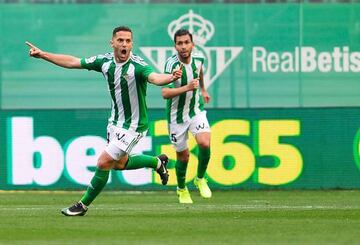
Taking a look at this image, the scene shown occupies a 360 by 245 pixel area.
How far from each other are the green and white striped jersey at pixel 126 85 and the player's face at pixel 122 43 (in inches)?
4.9

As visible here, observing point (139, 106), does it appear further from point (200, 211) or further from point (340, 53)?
point (340, 53)

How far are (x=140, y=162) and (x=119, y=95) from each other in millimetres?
1015

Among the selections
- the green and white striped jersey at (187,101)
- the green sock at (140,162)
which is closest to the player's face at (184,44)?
the green and white striped jersey at (187,101)

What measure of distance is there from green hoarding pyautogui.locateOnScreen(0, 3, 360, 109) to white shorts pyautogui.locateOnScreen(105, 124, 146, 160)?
5.63 m

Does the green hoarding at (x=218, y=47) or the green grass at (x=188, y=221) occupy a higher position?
the green hoarding at (x=218, y=47)

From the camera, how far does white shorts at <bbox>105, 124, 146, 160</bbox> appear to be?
13.1 metres

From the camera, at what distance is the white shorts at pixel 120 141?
1309 centimetres

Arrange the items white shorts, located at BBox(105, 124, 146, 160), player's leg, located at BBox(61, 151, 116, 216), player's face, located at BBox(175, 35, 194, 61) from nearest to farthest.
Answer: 1. player's leg, located at BBox(61, 151, 116, 216)
2. white shorts, located at BBox(105, 124, 146, 160)
3. player's face, located at BBox(175, 35, 194, 61)

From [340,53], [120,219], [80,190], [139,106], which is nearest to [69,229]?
[120,219]

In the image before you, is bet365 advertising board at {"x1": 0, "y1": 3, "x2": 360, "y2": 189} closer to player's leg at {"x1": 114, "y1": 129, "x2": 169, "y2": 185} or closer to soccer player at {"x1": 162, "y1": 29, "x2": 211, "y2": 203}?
soccer player at {"x1": 162, "y1": 29, "x2": 211, "y2": 203}

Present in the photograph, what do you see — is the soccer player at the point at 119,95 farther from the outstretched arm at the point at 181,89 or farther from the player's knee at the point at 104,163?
the outstretched arm at the point at 181,89

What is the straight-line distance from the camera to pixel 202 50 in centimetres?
1903

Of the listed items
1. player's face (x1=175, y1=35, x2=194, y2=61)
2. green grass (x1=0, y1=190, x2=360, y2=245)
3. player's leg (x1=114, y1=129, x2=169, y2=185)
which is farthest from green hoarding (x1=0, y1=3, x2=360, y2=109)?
player's leg (x1=114, y1=129, x2=169, y2=185)

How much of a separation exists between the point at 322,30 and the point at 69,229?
8.72 metres
